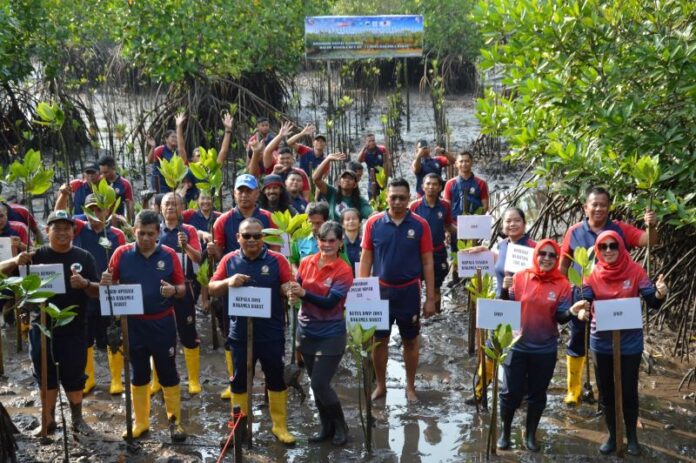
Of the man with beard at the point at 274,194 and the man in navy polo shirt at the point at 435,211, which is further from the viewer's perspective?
the man in navy polo shirt at the point at 435,211

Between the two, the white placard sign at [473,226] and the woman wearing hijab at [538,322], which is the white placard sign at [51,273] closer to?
the woman wearing hijab at [538,322]

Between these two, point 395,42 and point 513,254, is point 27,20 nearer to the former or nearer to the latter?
point 395,42

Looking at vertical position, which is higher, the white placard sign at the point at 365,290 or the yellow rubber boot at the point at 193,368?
the white placard sign at the point at 365,290

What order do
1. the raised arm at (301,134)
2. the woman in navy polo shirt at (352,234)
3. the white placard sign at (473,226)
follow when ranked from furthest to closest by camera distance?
the raised arm at (301,134) → the white placard sign at (473,226) → the woman in navy polo shirt at (352,234)

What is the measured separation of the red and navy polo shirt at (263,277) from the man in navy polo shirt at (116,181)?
3049 mm

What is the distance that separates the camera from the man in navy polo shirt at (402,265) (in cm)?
593

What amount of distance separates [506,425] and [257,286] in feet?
5.54

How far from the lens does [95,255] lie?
6445 mm

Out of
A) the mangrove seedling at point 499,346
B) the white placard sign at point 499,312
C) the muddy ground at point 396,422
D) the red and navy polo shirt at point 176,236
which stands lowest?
the muddy ground at point 396,422

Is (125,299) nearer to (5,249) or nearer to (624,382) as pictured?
(5,249)

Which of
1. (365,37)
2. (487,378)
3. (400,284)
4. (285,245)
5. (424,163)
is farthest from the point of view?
(365,37)

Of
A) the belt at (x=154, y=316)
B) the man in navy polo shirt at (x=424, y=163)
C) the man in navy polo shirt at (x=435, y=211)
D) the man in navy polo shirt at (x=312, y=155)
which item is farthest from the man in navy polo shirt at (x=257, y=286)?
the man in navy polo shirt at (x=312, y=155)

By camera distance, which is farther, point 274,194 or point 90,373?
point 274,194

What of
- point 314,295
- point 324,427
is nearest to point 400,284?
point 314,295
